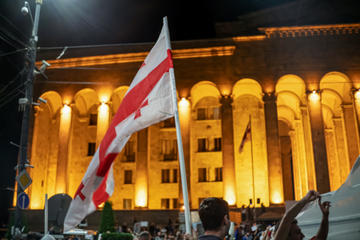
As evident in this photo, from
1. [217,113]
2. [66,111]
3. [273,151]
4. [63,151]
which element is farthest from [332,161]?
[66,111]

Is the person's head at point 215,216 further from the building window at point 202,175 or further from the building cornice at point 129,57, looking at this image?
→ the building window at point 202,175

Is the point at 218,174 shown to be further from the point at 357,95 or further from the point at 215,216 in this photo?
the point at 215,216

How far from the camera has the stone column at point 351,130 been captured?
31.8m

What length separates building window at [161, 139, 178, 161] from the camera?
36.3 meters

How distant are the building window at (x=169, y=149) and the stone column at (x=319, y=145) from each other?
12.6 metres

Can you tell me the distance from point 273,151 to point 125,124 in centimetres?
2616

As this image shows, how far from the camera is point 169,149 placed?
36.6m

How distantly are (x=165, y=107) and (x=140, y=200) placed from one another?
26.4m

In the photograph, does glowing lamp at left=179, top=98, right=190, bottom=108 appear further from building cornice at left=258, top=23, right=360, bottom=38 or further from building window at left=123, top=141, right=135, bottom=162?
building cornice at left=258, top=23, right=360, bottom=38

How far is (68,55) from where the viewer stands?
114 feet

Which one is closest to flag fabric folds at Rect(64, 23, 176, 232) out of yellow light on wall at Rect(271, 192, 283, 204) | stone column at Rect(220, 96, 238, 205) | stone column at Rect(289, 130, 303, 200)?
stone column at Rect(220, 96, 238, 205)

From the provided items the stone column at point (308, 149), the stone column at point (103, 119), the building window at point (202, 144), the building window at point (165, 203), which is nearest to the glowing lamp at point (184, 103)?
the building window at point (202, 144)

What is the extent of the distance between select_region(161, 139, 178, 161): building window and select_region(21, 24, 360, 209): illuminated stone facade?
96 mm

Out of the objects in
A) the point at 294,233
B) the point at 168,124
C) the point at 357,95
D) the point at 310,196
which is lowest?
the point at 294,233
